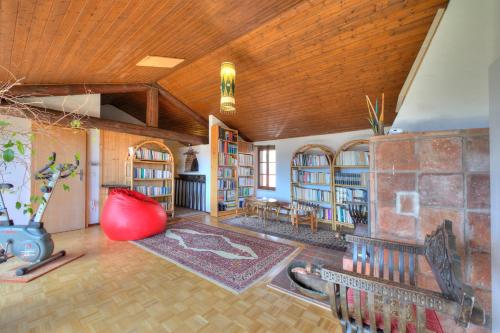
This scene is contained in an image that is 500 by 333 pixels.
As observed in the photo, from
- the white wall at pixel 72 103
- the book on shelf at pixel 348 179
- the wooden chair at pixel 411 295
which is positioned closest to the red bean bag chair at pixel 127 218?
the white wall at pixel 72 103

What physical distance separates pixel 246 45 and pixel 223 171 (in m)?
3.04

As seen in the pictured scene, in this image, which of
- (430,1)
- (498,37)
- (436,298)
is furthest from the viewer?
(430,1)

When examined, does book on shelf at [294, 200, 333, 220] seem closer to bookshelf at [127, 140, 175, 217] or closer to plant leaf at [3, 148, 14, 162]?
bookshelf at [127, 140, 175, 217]

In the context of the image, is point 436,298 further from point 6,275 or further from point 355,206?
point 6,275

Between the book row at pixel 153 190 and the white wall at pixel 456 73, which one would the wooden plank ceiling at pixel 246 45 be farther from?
the book row at pixel 153 190

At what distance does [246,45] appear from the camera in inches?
122

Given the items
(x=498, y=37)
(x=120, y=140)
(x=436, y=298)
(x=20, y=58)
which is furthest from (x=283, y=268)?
(x=120, y=140)

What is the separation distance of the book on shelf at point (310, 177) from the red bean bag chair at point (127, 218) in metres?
3.25

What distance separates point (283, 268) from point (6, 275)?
3066 millimetres

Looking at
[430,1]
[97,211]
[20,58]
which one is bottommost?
[97,211]

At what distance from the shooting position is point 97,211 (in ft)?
14.6

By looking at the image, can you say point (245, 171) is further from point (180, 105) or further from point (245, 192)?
point (180, 105)

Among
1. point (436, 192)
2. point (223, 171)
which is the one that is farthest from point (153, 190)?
point (436, 192)

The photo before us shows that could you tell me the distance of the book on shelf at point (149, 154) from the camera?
4714mm
